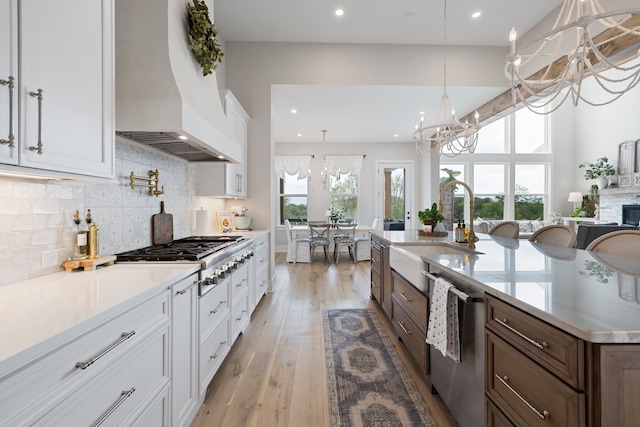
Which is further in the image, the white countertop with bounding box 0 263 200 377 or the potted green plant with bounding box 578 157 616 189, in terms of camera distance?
the potted green plant with bounding box 578 157 616 189

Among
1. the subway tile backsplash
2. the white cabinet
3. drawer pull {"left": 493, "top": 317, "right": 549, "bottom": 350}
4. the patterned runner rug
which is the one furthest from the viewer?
the patterned runner rug

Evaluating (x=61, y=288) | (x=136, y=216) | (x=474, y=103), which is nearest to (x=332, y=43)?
(x=474, y=103)

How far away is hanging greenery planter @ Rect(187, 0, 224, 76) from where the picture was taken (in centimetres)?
216

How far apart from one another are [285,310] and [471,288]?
253 cm

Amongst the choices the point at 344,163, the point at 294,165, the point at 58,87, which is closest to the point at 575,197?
the point at 344,163

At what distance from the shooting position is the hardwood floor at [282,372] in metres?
1.82

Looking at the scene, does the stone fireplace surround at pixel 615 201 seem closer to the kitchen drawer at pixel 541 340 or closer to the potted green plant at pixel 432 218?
the potted green plant at pixel 432 218

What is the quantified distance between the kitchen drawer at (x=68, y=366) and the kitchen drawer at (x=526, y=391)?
1.35 metres

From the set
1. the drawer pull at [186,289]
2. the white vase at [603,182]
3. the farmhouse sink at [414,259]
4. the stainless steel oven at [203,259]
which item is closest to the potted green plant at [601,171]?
the white vase at [603,182]

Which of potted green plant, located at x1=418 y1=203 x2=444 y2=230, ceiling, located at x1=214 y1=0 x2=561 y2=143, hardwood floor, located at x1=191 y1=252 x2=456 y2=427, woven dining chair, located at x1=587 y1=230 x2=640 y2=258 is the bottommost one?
hardwood floor, located at x1=191 y1=252 x2=456 y2=427

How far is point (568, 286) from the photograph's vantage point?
1198 millimetres

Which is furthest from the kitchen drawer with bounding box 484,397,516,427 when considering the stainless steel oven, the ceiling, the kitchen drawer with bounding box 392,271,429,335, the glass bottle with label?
the ceiling

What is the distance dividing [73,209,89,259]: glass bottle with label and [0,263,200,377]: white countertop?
4.4 inches

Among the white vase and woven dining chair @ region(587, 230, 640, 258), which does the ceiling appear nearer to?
woven dining chair @ region(587, 230, 640, 258)
